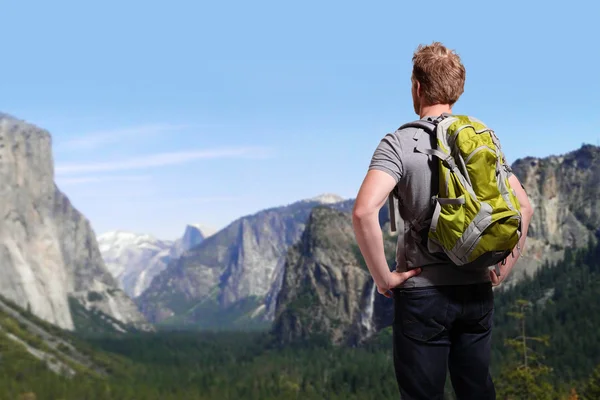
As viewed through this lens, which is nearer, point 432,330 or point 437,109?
point 432,330

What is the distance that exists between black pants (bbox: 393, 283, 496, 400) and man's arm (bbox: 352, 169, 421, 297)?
459 millimetres

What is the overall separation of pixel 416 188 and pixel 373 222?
788 millimetres

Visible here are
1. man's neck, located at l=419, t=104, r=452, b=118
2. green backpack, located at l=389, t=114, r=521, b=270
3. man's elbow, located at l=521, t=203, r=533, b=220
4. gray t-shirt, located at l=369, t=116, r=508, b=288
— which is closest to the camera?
green backpack, located at l=389, t=114, r=521, b=270

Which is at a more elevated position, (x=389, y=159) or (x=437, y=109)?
(x=437, y=109)

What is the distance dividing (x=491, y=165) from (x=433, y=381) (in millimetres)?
2836

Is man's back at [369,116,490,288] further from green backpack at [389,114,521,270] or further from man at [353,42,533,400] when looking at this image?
green backpack at [389,114,521,270]

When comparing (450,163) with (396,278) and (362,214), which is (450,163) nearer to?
(362,214)

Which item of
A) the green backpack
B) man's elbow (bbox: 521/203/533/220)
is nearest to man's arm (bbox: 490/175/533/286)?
man's elbow (bbox: 521/203/533/220)

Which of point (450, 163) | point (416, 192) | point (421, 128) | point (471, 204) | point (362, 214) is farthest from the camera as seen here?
point (421, 128)

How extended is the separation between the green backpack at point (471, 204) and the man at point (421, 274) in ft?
0.88

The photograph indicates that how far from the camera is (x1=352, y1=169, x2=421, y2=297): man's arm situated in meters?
10.4

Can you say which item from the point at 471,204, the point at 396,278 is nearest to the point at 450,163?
the point at 471,204

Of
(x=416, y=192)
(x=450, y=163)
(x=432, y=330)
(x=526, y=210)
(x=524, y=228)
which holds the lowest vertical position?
(x=432, y=330)

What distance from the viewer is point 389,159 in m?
10.7
